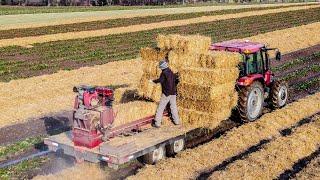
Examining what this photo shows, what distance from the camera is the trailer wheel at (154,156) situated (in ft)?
38.2

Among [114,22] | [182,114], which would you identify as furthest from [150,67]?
[114,22]

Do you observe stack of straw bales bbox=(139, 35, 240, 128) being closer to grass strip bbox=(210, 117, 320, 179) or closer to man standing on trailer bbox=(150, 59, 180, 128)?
man standing on trailer bbox=(150, 59, 180, 128)

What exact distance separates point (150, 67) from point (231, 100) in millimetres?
2568

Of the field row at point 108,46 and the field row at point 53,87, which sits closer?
the field row at point 53,87

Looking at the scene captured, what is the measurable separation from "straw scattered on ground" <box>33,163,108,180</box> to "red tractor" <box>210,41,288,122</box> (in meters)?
4.97

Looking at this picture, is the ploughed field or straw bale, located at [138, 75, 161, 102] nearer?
the ploughed field

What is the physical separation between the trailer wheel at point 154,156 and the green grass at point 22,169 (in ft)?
9.20

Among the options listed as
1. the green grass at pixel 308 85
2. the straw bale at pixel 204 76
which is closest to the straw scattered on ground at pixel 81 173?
the straw bale at pixel 204 76

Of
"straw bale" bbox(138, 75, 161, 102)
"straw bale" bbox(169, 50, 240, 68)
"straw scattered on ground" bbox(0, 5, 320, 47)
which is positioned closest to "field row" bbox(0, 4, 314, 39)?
"straw scattered on ground" bbox(0, 5, 320, 47)

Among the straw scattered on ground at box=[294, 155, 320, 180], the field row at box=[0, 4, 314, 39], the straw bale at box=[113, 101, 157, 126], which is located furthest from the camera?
the field row at box=[0, 4, 314, 39]

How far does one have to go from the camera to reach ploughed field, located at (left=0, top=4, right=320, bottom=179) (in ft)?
37.0

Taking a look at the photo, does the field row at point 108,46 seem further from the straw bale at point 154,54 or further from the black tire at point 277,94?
the black tire at point 277,94

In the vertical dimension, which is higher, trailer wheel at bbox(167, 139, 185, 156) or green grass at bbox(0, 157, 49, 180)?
trailer wheel at bbox(167, 139, 185, 156)

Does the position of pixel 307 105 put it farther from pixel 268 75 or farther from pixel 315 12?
pixel 315 12
